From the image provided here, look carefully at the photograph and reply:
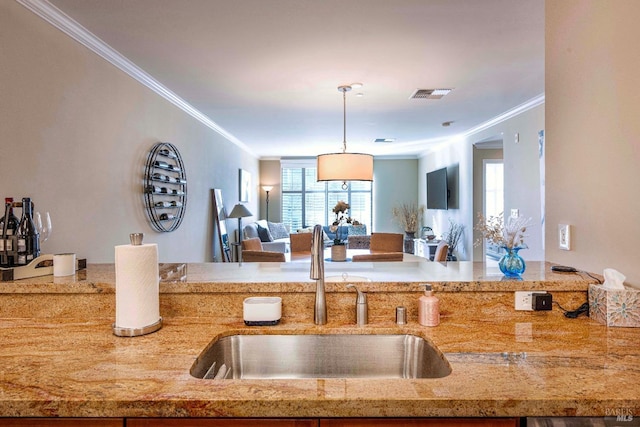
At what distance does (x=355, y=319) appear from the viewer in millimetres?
1458

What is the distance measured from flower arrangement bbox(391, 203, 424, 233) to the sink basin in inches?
308

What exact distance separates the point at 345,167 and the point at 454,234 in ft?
12.7

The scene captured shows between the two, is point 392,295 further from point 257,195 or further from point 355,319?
point 257,195

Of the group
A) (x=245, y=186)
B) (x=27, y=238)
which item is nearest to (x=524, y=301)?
(x=27, y=238)

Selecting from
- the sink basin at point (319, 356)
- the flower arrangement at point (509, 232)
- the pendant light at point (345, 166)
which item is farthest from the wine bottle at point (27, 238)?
the pendant light at point (345, 166)

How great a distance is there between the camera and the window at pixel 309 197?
9.64m

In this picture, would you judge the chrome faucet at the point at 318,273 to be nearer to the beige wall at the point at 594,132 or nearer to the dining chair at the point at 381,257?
the beige wall at the point at 594,132

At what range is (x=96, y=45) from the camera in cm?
274

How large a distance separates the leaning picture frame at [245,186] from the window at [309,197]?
1.65 m

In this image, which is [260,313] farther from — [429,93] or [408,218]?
[408,218]

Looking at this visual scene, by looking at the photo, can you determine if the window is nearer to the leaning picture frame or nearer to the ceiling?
the leaning picture frame

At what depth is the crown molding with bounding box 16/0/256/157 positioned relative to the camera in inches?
88.3

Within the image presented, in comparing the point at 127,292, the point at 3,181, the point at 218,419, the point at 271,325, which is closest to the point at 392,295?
the point at 271,325

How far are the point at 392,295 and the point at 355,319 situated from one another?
0.55 ft
